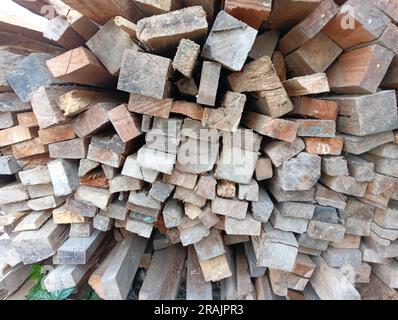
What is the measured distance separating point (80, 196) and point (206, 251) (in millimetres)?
829

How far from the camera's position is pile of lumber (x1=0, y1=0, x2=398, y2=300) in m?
1.15

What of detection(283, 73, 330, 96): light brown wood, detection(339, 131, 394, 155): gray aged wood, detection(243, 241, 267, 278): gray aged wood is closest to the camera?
detection(283, 73, 330, 96): light brown wood

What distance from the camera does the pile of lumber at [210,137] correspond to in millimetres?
1146

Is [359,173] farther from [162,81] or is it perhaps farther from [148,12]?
[148,12]

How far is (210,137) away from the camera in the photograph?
4.08ft

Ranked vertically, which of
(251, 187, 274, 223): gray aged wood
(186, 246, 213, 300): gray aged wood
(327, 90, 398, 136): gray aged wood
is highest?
(327, 90, 398, 136): gray aged wood

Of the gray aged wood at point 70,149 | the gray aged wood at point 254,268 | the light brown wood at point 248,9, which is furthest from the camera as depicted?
the gray aged wood at point 254,268

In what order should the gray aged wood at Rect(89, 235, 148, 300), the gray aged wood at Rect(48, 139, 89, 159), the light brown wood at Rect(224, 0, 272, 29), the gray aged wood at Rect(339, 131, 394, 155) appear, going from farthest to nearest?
the gray aged wood at Rect(89, 235, 148, 300)
the gray aged wood at Rect(48, 139, 89, 159)
the gray aged wood at Rect(339, 131, 394, 155)
the light brown wood at Rect(224, 0, 272, 29)

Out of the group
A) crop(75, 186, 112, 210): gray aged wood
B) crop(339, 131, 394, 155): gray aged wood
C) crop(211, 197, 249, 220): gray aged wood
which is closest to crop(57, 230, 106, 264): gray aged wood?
crop(75, 186, 112, 210): gray aged wood

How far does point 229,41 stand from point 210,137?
0.44m

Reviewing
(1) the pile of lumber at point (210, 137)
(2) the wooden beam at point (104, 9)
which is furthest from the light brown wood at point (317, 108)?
(2) the wooden beam at point (104, 9)

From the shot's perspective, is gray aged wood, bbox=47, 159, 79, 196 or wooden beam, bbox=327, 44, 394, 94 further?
gray aged wood, bbox=47, 159, 79, 196

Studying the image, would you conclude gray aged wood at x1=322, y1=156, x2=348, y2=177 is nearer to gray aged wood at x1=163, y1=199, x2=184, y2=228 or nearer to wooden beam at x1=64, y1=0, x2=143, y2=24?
gray aged wood at x1=163, y1=199, x2=184, y2=228

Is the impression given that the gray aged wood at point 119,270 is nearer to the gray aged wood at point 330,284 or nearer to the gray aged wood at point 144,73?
the gray aged wood at point 144,73
